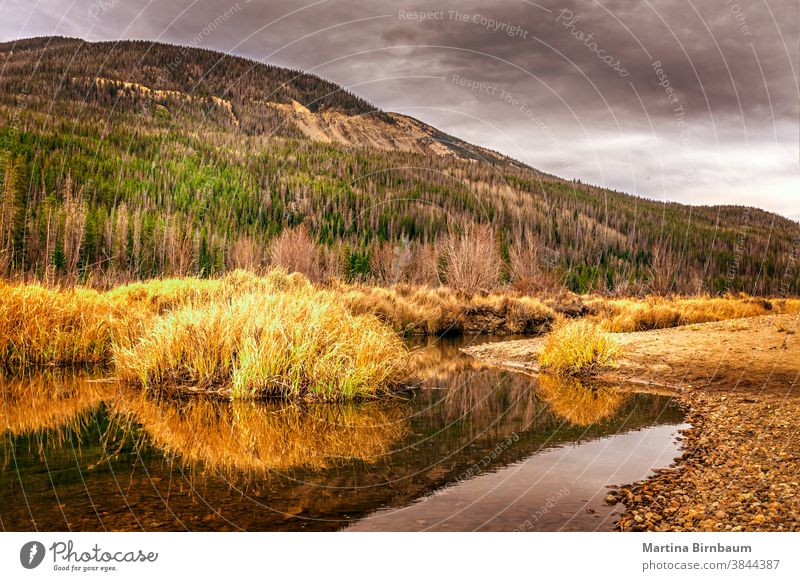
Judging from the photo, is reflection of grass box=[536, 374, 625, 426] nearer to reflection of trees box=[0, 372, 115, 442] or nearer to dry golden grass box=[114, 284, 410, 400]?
dry golden grass box=[114, 284, 410, 400]

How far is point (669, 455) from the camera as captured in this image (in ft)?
18.9

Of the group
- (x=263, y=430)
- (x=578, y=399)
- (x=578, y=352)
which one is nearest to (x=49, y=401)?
(x=263, y=430)

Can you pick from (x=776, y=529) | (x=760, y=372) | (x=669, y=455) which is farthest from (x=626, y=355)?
(x=776, y=529)

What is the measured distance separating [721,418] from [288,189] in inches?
2087

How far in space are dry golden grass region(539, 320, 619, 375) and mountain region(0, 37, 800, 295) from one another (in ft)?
63.4

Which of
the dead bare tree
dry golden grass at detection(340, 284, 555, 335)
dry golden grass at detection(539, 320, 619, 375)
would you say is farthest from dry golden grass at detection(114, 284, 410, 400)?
the dead bare tree

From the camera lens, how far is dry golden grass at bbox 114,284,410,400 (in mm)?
8477

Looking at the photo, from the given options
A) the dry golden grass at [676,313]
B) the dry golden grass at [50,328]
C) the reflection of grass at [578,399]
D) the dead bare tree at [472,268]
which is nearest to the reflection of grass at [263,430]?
the reflection of grass at [578,399]

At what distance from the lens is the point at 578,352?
1109 centimetres

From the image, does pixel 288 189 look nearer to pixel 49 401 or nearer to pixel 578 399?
pixel 49 401

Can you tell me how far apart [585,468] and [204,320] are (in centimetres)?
573

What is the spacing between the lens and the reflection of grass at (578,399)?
24.9ft

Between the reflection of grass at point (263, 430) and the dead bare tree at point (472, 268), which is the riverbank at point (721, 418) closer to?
the reflection of grass at point (263, 430)

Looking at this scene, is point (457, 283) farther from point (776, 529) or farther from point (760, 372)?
point (776, 529)
